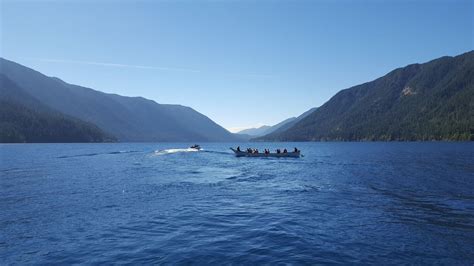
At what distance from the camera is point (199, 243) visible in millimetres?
20656

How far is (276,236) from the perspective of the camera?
22.1 metres

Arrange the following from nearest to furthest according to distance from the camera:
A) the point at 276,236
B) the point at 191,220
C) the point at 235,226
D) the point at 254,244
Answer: the point at 254,244
the point at 276,236
the point at 235,226
the point at 191,220

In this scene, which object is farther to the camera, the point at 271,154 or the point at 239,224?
the point at 271,154

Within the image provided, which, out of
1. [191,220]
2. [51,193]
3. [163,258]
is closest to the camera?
[163,258]

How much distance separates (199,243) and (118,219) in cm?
919

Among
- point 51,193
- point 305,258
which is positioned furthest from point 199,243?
point 51,193

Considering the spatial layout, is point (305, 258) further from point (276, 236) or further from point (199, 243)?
point (199, 243)

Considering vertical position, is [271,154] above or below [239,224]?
above

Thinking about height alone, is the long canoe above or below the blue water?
above

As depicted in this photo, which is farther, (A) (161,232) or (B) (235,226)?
(B) (235,226)

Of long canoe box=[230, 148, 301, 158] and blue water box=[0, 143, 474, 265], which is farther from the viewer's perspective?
long canoe box=[230, 148, 301, 158]

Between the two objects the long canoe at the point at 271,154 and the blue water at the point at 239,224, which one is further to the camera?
the long canoe at the point at 271,154

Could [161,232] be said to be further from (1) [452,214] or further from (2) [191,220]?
(1) [452,214]

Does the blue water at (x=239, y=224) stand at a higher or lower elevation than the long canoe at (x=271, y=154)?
lower
